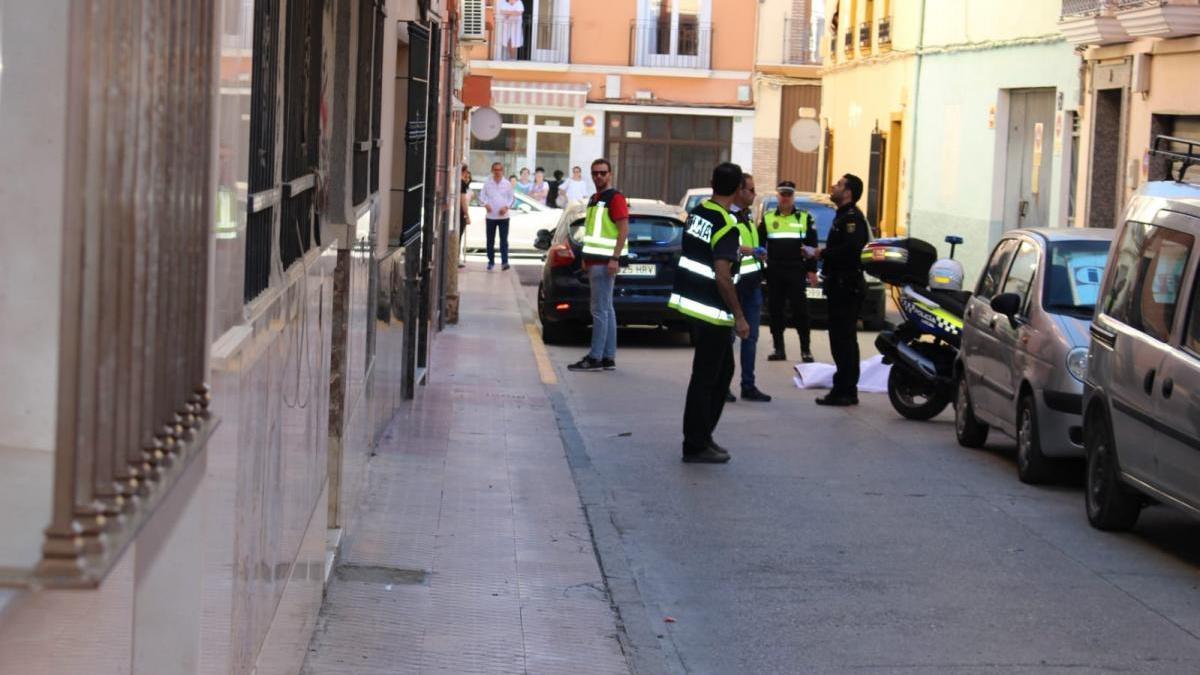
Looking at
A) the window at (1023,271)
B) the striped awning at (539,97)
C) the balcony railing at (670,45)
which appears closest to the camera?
the window at (1023,271)

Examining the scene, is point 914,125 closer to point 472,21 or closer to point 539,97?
point 472,21

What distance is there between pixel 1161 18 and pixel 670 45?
32568mm

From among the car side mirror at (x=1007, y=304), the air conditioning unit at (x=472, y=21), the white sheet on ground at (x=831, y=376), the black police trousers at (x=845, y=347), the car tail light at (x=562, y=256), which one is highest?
the air conditioning unit at (x=472, y=21)

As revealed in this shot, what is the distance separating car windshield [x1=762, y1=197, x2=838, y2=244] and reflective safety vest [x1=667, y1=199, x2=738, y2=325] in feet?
34.0

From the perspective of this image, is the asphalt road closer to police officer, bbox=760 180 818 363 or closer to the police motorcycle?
the police motorcycle

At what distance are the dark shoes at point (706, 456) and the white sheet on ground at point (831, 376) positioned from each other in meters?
4.28

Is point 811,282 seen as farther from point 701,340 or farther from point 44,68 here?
point 44,68

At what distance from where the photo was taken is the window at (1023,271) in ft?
37.7

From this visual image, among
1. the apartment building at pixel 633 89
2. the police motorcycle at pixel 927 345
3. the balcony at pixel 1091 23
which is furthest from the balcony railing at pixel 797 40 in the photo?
the police motorcycle at pixel 927 345

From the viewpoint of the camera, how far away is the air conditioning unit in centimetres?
2344

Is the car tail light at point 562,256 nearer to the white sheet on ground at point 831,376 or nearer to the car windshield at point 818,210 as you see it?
the car windshield at point 818,210

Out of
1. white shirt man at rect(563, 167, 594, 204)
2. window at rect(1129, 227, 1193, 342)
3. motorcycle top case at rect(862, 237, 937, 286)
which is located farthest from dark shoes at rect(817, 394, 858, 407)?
white shirt man at rect(563, 167, 594, 204)

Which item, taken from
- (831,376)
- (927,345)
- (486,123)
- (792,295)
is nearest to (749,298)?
(831,376)

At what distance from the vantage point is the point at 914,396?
13.9 m
